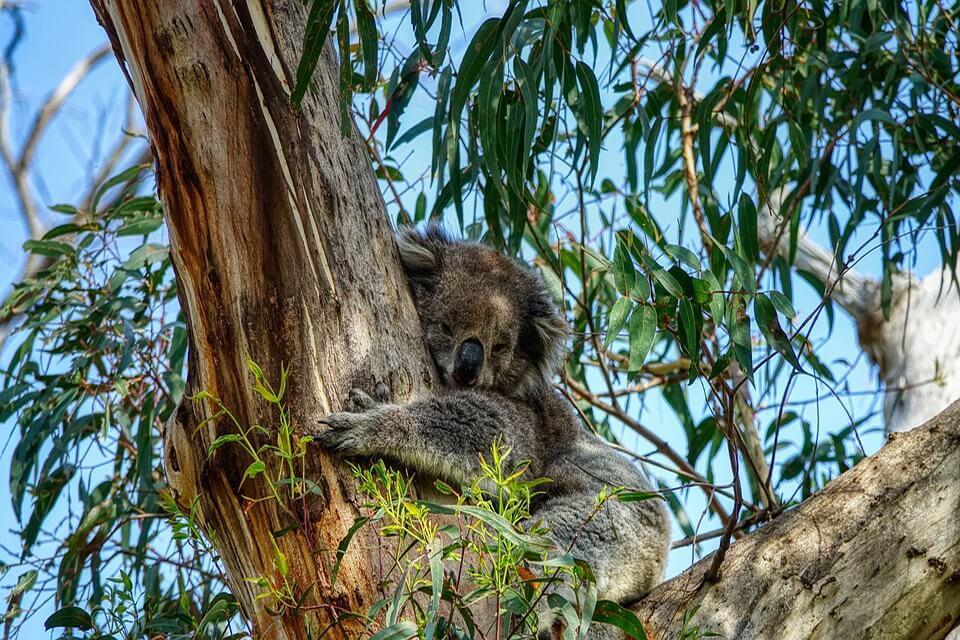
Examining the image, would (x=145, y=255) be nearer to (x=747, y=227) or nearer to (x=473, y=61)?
(x=473, y=61)

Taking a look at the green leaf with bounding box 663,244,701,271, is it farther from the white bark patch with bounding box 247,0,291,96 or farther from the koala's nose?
the white bark patch with bounding box 247,0,291,96

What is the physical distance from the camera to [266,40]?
2.27 m

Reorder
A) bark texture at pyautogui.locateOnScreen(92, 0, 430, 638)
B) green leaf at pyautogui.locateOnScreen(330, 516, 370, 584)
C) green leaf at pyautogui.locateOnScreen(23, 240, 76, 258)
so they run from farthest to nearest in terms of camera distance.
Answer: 1. green leaf at pyautogui.locateOnScreen(23, 240, 76, 258)
2. bark texture at pyautogui.locateOnScreen(92, 0, 430, 638)
3. green leaf at pyautogui.locateOnScreen(330, 516, 370, 584)

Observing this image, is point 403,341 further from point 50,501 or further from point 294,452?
point 50,501

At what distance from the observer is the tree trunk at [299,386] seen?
200 cm

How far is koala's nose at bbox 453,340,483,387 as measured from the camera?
2996 mm

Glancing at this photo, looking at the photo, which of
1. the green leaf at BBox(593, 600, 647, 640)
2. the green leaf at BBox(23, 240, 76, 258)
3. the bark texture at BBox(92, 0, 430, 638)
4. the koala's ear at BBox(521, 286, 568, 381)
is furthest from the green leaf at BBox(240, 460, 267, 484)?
the green leaf at BBox(23, 240, 76, 258)

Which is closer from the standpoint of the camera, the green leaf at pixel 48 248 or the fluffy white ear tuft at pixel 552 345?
the fluffy white ear tuft at pixel 552 345

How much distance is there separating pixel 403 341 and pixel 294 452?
0.41m

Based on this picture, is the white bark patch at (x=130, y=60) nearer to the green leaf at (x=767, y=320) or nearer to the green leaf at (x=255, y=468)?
the green leaf at (x=255, y=468)

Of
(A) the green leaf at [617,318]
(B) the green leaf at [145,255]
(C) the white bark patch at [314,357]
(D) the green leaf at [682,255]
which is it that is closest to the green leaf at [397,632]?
(C) the white bark patch at [314,357]

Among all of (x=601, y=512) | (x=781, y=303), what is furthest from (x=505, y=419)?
→ (x=781, y=303)

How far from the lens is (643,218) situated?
253 centimetres

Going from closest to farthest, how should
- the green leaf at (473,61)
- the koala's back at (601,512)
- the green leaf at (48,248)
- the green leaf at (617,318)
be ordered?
the green leaf at (617,318)
the green leaf at (473,61)
the koala's back at (601,512)
the green leaf at (48,248)
